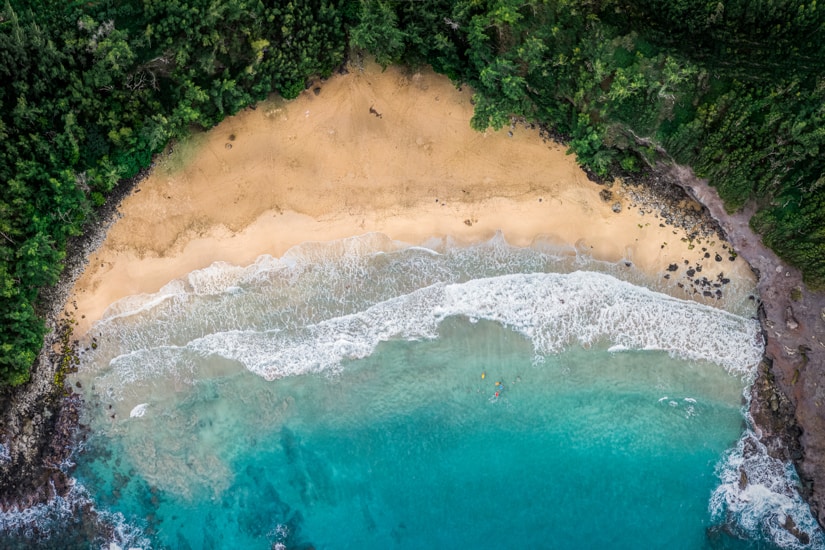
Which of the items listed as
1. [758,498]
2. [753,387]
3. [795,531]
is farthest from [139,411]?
[795,531]

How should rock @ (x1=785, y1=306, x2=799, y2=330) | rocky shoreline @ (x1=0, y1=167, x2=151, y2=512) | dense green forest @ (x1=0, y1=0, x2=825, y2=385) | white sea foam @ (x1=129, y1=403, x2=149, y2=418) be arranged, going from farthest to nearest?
white sea foam @ (x1=129, y1=403, x2=149, y2=418) < rocky shoreline @ (x1=0, y1=167, x2=151, y2=512) < rock @ (x1=785, y1=306, x2=799, y2=330) < dense green forest @ (x1=0, y1=0, x2=825, y2=385)

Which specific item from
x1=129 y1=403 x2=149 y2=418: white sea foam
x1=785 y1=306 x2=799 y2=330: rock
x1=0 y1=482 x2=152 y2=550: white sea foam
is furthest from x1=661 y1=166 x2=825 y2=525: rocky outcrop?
x1=0 y1=482 x2=152 y2=550: white sea foam

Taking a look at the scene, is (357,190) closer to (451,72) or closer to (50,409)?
(451,72)

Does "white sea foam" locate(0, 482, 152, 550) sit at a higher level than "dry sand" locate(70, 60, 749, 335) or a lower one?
lower

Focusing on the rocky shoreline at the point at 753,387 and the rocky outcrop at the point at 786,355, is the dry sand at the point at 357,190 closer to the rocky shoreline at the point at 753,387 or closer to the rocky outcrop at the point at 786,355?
the rocky shoreline at the point at 753,387

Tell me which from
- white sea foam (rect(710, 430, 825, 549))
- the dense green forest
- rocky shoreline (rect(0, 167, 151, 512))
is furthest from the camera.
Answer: white sea foam (rect(710, 430, 825, 549))

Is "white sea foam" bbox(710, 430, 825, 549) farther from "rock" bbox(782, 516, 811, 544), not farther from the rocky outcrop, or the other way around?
the rocky outcrop

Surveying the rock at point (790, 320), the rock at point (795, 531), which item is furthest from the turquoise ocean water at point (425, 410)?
the rock at point (790, 320)
